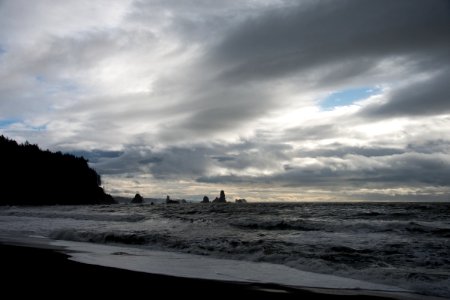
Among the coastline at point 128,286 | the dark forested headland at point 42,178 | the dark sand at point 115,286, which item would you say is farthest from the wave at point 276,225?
the dark forested headland at point 42,178

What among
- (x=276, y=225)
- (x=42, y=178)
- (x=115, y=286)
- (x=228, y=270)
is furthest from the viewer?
(x=42, y=178)

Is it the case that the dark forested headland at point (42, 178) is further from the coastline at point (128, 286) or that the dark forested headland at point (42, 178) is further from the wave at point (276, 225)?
the coastline at point (128, 286)

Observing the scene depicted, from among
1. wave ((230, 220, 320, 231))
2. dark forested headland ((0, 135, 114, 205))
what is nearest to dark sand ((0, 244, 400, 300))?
wave ((230, 220, 320, 231))

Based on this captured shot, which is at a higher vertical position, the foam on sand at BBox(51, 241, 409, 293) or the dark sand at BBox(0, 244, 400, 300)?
the dark sand at BBox(0, 244, 400, 300)

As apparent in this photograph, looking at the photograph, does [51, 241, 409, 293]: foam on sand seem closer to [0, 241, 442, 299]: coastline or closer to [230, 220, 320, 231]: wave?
[0, 241, 442, 299]: coastline

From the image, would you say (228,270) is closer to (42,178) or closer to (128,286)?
(128,286)

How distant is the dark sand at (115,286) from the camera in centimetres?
594

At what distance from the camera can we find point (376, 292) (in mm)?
7148

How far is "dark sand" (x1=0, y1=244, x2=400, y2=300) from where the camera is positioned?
5938 mm

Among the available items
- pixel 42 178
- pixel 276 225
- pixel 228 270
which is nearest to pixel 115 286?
pixel 228 270

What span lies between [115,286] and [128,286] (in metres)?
0.22

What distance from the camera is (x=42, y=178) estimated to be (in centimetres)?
11544

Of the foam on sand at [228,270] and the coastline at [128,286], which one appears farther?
the foam on sand at [228,270]

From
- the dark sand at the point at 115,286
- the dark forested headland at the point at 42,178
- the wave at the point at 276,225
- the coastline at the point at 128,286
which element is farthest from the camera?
the dark forested headland at the point at 42,178
